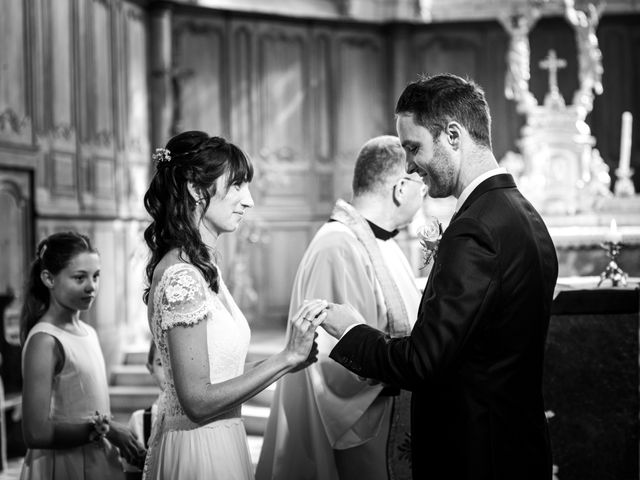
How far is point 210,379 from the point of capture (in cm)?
225

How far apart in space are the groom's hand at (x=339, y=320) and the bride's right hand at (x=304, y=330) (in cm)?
2

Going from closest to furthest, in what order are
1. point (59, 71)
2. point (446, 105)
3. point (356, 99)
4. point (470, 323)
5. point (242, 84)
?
point (470, 323), point (446, 105), point (59, 71), point (242, 84), point (356, 99)

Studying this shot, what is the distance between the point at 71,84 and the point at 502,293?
6.77m

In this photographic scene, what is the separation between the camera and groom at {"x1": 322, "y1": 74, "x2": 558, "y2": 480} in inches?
79.0

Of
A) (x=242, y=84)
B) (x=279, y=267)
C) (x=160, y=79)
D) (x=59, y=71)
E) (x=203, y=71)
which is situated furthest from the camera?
(x=279, y=267)

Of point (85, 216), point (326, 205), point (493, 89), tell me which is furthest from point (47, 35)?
point (493, 89)

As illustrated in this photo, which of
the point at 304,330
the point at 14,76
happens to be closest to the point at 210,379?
the point at 304,330

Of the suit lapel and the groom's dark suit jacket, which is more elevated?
the suit lapel

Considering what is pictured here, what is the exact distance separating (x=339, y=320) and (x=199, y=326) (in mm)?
366

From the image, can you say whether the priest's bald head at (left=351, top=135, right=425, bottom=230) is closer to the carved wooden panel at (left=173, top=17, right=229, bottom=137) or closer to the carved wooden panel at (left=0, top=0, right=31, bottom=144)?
the carved wooden panel at (left=0, top=0, right=31, bottom=144)

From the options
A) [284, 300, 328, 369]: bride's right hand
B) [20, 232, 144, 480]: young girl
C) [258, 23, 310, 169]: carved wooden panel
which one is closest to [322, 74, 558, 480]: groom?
[284, 300, 328, 369]: bride's right hand

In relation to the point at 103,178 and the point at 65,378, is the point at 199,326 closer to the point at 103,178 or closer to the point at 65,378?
the point at 65,378

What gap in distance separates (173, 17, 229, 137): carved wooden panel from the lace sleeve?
25.1 feet

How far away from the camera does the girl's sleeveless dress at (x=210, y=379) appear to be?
2230mm
